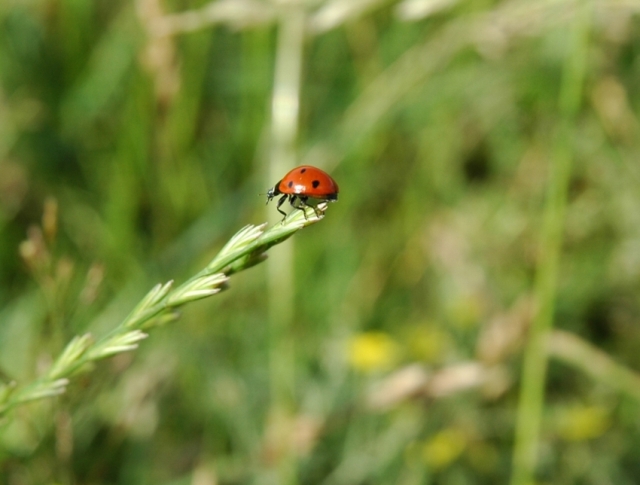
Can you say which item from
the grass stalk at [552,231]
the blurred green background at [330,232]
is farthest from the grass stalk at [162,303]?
the grass stalk at [552,231]

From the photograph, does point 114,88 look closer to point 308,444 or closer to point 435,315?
point 435,315

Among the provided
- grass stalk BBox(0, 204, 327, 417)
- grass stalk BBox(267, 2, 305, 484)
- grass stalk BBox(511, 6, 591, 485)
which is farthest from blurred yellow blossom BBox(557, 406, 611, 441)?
grass stalk BBox(0, 204, 327, 417)

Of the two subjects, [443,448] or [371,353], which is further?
[371,353]

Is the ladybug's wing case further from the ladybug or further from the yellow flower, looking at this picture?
the yellow flower

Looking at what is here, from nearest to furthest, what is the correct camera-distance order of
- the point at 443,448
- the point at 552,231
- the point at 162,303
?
the point at 162,303, the point at 552,231, the point at 443,448

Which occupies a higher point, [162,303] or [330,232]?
[330,232]

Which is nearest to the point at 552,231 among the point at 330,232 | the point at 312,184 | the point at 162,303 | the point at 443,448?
the point at 312,184

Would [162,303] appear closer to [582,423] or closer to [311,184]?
[311,184]
